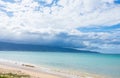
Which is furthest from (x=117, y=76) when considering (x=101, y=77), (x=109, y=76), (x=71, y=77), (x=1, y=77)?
(x=1, y=77)

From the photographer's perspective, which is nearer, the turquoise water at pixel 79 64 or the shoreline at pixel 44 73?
the shoreline at pixel 44 73

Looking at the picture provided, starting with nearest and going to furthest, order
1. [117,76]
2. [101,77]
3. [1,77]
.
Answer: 1. [1,77]
2. [101,77]
3. [117,76]

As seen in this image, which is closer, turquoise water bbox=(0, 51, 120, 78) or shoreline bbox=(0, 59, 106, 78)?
shoreline bbox=(0, 59, 106, 78)

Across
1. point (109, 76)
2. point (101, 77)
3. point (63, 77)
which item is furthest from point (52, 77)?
point (109, 76)

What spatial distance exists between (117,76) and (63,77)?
1335 cm

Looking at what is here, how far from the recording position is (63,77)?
Answer: 1512 inches

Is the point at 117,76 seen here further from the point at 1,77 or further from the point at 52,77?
the point at 1,77

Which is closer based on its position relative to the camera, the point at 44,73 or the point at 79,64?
the point at 44,73

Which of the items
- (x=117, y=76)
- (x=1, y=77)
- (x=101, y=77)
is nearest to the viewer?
(x=1, y=77)

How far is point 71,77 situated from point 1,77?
16167 mm

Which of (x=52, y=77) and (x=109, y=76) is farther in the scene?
(x=109, y=76)

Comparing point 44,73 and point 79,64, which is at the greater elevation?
point 79,64

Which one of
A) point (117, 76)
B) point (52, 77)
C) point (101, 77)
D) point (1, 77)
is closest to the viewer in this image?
point (1, 77)

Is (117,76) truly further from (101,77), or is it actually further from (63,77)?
(63,77)
